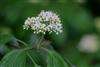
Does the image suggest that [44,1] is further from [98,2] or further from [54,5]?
[98,2]

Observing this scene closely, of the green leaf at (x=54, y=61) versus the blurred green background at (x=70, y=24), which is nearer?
the green leaf at (x=54, y=61)

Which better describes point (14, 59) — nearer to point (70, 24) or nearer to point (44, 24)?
point (44, 24)

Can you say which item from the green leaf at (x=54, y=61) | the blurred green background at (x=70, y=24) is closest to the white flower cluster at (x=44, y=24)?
the green leaf at (x=54, y=61)

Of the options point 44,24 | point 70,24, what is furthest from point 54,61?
point 70,24

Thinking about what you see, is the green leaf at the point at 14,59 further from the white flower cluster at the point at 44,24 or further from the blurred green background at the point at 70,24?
the blurred green background at the point at 70,24

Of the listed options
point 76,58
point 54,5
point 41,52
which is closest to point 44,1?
point 54,5

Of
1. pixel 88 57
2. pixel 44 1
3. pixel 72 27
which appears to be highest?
pixel 44 1
